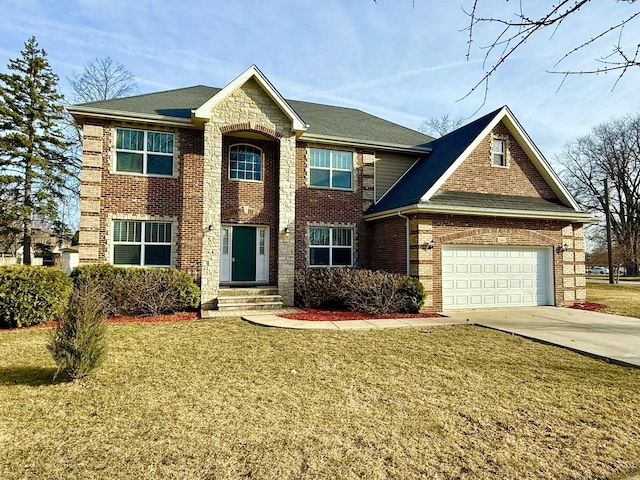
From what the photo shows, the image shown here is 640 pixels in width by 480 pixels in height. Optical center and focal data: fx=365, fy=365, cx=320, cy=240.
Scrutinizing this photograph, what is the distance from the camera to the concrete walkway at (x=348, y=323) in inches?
366

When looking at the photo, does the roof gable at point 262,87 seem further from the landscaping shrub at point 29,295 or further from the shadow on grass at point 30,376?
the shadow on grass at point 30,376

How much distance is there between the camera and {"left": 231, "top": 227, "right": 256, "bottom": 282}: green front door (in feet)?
44.8

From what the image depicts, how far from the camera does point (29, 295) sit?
9.16 m

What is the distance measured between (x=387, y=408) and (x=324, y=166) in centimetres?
1127

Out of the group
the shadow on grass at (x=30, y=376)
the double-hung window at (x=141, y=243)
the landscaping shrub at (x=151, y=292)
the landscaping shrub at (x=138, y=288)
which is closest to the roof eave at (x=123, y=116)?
the double-hung window at (x=141, y=243)

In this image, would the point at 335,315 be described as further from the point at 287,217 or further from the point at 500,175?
the point at 500,175

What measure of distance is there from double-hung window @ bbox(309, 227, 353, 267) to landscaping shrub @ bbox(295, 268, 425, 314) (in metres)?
1.81

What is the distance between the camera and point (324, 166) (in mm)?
14547

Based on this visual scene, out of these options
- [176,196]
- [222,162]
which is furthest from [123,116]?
[222,162]

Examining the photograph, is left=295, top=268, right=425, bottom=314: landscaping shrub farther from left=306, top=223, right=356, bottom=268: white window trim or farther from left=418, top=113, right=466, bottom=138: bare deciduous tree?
left=418, top=113, right=466, bottom=138: bare deciduous tree

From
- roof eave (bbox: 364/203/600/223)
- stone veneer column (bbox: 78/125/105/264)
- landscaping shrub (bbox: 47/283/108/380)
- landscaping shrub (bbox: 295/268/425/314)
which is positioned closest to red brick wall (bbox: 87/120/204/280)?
stone veneer column (bbox: 78/125/105/264)

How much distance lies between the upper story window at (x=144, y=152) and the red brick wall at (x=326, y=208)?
15.5 ft

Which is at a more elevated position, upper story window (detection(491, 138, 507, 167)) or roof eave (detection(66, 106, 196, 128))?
roof eave (detection(66, 106, 196, 128))

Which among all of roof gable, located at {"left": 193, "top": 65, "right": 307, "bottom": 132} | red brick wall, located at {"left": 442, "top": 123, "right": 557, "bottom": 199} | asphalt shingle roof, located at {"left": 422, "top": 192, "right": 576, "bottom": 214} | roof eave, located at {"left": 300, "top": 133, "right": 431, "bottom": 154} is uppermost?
roof gable, located at {"left": 193, "top": 65, "right": 307, "bottom": 132}
